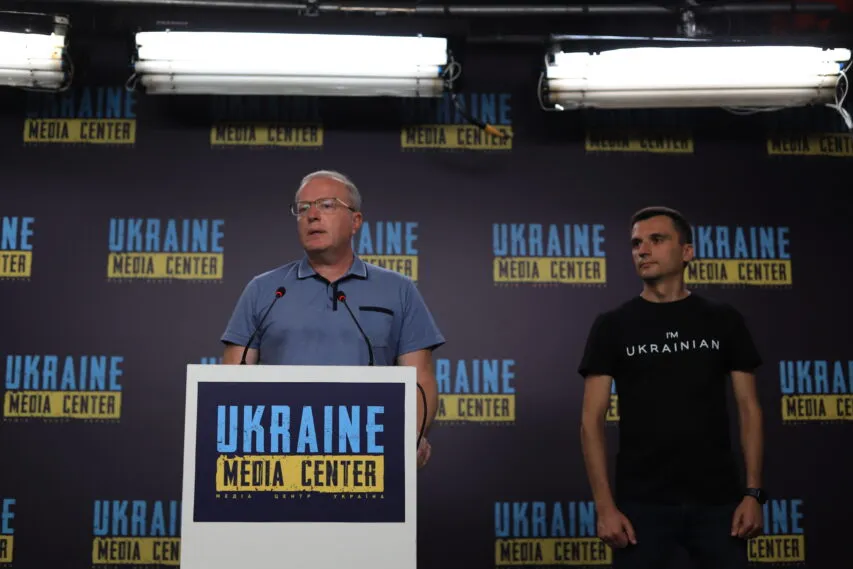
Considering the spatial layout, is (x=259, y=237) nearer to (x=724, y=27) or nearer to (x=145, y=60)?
(x=145, y=60)

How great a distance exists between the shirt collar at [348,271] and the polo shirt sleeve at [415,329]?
5.3 inches

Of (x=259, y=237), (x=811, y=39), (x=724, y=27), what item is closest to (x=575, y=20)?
(x=724, y=27)

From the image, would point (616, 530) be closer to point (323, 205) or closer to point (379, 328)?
point (379, 328)

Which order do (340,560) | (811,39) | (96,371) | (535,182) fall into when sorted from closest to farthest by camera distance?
(340,560), (811,39), (96,371), (535,182)

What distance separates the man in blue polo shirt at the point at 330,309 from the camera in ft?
8.12

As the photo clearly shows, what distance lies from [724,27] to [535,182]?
1025mm

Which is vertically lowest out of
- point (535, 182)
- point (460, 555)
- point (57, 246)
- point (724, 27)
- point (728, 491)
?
point (460, 555)

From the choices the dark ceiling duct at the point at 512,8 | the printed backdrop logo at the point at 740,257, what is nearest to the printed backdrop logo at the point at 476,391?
the printed backdrop logo at the point at 740,257

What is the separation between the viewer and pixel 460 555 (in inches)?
136

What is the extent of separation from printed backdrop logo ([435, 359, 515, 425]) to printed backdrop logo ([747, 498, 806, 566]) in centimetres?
107

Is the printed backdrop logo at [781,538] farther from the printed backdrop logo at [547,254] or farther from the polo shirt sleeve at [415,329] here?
the polo shirt sleeve at [415,329]

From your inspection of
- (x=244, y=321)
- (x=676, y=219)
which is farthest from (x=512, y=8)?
(x=244, y=321)

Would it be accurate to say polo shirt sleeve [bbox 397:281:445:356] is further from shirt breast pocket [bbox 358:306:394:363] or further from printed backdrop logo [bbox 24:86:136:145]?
printed backdrop logo [bbox 24:86:136:145]

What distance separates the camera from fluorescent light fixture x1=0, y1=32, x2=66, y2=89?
10.6 feet
